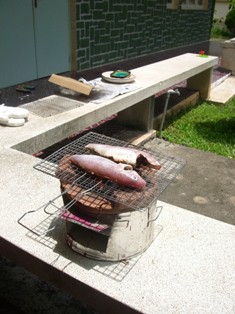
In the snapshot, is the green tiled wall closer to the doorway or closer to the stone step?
the doorway

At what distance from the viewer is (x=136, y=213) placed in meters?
1.58

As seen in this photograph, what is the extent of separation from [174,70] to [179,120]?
1.12 m

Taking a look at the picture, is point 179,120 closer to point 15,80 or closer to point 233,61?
point 15,80

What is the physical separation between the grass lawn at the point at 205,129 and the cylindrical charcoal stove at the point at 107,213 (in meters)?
3.60

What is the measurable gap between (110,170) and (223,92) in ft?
22.9

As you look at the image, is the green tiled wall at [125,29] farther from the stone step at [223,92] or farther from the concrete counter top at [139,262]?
the concrete counter top at [139,262]

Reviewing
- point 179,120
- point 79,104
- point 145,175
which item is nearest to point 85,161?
point 145,175

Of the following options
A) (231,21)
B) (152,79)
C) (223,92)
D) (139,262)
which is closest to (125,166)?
(139,262)

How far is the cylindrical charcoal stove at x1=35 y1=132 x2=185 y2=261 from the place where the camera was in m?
1.53

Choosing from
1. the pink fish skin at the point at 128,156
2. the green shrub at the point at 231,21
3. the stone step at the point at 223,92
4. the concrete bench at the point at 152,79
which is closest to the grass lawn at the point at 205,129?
the stone step at the point at 223,92

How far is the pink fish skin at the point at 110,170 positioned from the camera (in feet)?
5.11

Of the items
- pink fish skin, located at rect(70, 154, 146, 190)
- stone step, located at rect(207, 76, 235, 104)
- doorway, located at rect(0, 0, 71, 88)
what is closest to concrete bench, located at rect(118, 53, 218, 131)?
stone step, located at rect(207, 76, 235, 104)

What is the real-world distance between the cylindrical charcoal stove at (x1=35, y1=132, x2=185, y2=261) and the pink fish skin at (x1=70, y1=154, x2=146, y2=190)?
0.11ft

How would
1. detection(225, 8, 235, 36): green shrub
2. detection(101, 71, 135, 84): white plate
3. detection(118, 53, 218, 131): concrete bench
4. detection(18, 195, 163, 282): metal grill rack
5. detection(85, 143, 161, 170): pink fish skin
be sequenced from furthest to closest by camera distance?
1. detection(225, 8, 235, 36): green shrub
2. detection(118, 53, 218, 131): concrete bench
3. detection(101, 71, 135, 84): white plate
4. detection(85, 143, 161, 170): pink fish skin
5. detection(18, 195, 163, 282): metal grill rack
